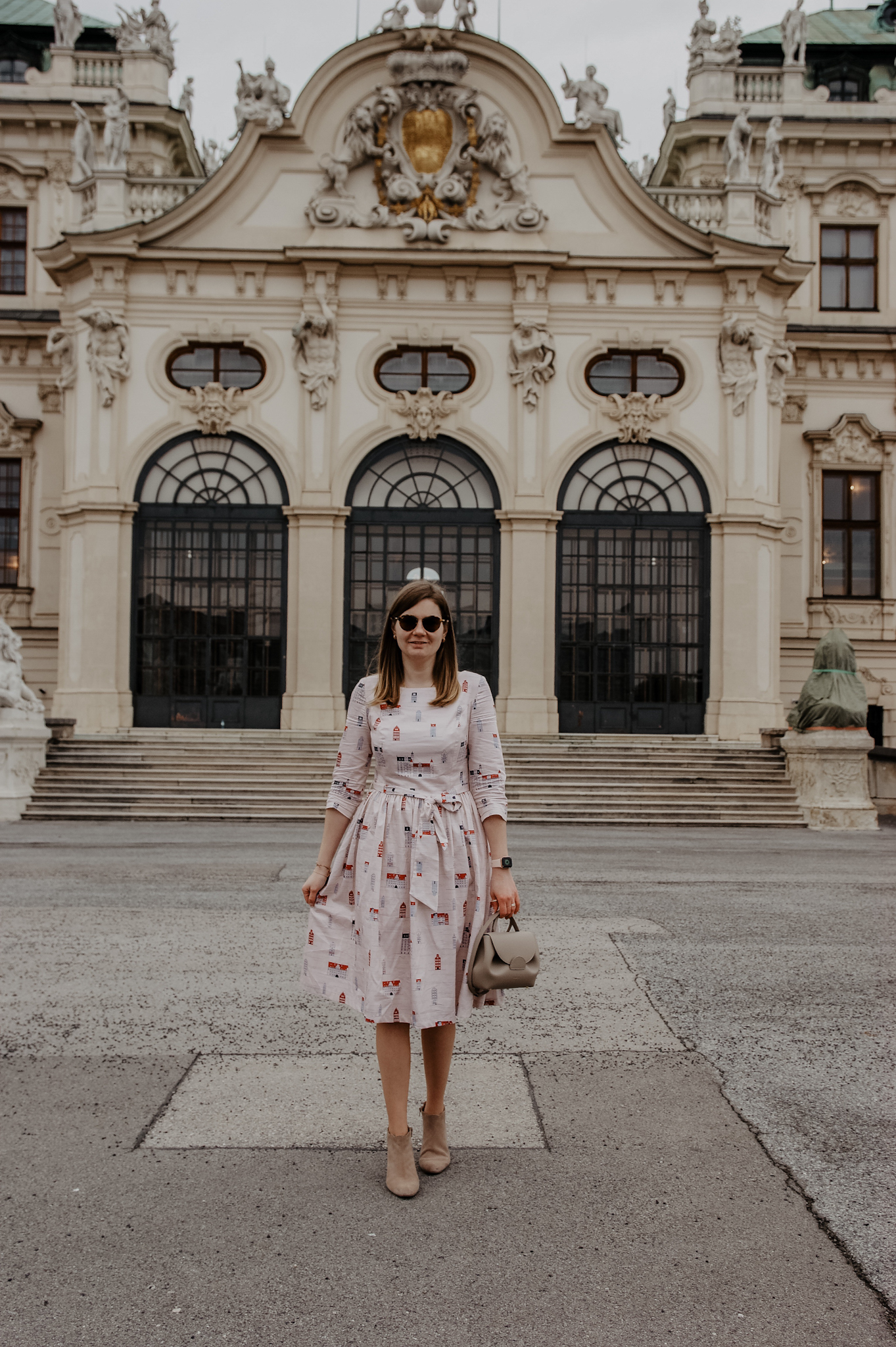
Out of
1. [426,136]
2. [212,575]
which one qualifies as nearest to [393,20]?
[426,136]

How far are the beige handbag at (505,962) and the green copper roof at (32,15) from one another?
32161 millimetres

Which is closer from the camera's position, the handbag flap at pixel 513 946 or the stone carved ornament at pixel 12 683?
the handbag flap at pixel 513 946

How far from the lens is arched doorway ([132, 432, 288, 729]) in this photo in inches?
925

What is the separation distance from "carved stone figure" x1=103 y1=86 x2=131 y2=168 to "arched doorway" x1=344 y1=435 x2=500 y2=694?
780 centimetres

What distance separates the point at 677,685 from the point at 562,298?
8.12 meters

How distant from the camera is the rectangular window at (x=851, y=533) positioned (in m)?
27.3

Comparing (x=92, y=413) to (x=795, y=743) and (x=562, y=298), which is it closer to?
(x=562, y=298)

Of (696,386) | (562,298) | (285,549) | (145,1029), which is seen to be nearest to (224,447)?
(285,549)

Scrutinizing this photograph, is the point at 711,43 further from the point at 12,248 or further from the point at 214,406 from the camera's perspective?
the point at 12,248

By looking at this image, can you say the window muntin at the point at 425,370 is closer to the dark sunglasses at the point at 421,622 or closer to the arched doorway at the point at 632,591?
the arched doorway at the point at 632,591

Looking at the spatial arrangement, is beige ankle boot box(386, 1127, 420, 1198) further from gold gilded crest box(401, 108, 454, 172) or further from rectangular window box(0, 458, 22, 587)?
rectangular window box(0, 458, 22, 587)

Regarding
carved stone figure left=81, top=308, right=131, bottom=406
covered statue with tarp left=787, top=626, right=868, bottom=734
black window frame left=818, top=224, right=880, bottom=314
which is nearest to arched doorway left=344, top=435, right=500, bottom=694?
carved stone figure left=81, top=308, right=131, bottom=406

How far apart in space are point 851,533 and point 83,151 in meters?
18.6

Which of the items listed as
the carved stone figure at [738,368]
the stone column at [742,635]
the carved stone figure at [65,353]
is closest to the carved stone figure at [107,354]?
the carved stone figure at [65,353]
